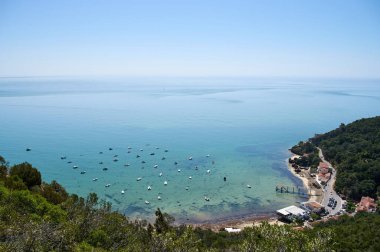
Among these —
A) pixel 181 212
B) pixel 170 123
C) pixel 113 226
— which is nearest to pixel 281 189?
pixel 181 212

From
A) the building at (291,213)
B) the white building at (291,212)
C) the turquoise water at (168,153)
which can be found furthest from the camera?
the turquoise water at (168,153)

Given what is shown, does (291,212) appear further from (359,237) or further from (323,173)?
(323,173)

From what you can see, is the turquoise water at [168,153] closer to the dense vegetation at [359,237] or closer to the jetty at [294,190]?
the jetty at [294,190]

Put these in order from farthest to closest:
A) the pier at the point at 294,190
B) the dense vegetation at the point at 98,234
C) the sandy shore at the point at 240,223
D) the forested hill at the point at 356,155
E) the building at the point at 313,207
Result: the pier at the point at 294,190
the forested hill at the point at 356,155
the building at the point at 313,207
the sandy shore at the point at 240,223
the dense vegetation at the point at 98,234

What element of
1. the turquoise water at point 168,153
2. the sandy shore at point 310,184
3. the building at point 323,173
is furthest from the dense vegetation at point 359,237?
the building at point 323,173

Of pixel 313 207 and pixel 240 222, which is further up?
pixel 313 207

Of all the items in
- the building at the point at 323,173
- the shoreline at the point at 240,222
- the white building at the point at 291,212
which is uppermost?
the building at the point at 323,173

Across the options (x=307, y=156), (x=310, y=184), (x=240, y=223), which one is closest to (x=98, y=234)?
(x=240, y=223)
